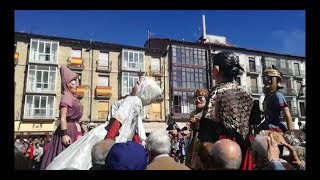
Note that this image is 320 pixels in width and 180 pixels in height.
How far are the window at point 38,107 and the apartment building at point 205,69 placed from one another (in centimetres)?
1253

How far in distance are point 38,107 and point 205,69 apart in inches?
759

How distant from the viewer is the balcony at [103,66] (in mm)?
36666

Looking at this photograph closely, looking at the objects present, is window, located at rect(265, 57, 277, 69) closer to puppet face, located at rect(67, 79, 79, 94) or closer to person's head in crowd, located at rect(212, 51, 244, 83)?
puppet face, located at rect(67, 79, 79, 94)

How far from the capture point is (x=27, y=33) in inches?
1339

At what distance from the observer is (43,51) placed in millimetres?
Answer: 34656

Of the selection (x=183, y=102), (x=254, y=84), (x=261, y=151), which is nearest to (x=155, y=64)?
(x=183, y=102)

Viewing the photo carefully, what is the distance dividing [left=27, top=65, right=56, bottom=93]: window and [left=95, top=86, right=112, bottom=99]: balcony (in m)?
4.51

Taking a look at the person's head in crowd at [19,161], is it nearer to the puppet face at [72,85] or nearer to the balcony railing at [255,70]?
the puppet face at [72,85]
